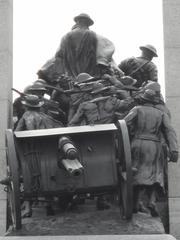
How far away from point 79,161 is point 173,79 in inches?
149

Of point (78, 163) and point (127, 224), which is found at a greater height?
point (78, 163)

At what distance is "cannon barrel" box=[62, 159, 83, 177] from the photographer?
11.4m

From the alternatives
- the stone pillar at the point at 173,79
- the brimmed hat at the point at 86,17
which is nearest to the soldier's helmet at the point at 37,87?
the brimmed hat at the point at 86,17

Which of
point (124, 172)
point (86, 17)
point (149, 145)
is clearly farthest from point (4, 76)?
point (124, 172)

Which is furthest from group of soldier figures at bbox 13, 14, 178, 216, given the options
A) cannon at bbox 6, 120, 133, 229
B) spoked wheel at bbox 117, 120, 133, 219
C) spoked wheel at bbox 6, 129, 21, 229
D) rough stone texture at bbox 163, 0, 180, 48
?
spoked wheel at bbox 6, 129, 21, 229

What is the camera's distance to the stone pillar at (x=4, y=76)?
14.8m

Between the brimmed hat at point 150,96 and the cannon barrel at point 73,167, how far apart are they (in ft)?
8.01

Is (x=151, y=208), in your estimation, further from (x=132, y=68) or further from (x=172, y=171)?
(x=132, y=68)

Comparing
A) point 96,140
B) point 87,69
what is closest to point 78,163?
point 96,140

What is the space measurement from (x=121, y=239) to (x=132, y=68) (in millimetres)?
5423

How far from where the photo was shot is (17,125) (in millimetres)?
14117

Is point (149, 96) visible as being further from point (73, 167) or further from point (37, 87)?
point (73, 167)

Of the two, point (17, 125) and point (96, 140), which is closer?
point (96, 140)

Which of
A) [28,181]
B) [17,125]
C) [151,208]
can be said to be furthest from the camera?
[17,125]
